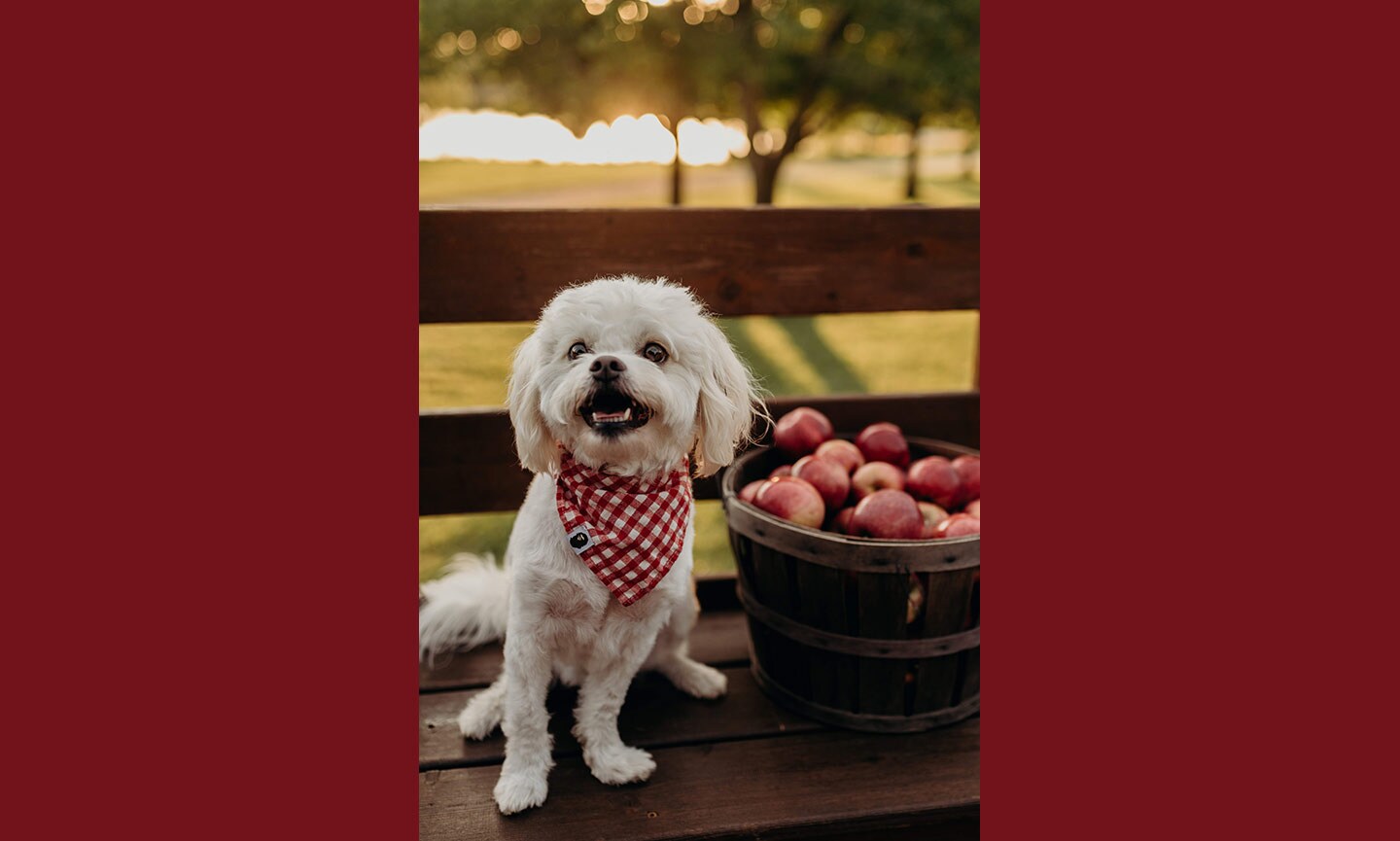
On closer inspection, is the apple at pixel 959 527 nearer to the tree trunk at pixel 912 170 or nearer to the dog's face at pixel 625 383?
the dog's face at pixel 625 383

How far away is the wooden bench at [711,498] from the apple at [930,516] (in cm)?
58

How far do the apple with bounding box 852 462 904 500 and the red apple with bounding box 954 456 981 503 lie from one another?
0.18m

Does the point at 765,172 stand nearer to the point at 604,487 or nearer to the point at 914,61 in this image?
the point at 914,61

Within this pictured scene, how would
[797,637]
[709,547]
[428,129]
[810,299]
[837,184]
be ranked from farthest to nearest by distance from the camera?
1. [837,184]
2. [428,129]
3. [709,547]
4. [810,299]
5. [797,637]

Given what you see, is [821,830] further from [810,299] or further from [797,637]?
[810,299]

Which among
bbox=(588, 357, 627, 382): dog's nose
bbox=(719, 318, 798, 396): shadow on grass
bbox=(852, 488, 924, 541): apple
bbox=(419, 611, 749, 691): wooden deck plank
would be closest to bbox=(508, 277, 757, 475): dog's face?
bbox=(588, 357, 627, 382): dog's nose

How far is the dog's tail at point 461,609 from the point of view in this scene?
2.99 m

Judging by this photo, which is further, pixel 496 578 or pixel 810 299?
pixel 810 299

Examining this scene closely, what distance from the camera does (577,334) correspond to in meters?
2.14

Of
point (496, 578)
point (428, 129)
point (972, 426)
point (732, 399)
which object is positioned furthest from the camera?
point (428, 129)

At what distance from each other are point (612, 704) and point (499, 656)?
0.76 metres

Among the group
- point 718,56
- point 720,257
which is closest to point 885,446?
point 720,257

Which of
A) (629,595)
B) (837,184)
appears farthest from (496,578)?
(837,184)

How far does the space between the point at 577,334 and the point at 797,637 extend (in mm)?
1071
